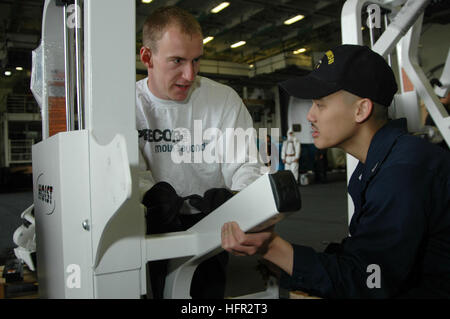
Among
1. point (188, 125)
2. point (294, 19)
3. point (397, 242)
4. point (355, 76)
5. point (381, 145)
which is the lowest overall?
point (397, 242)

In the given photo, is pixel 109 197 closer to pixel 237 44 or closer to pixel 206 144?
pixel 206 144

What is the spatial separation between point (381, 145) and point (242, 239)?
0.56 metres

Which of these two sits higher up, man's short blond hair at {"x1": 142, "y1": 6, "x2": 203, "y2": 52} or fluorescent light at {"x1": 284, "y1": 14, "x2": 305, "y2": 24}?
fluorescent light at {"x1": 284, "y1": 14, "x2": 305, "y2": 24}

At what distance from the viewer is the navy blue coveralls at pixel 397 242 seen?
943mm

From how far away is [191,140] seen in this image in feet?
4.80

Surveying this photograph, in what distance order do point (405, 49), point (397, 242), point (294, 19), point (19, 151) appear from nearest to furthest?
point (397, 242) → point (405, 49) → point (294, 19) → point (19, 151)

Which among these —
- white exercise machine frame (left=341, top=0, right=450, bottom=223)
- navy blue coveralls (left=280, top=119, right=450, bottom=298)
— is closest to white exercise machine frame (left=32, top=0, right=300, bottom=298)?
navy blue coveralls (left=280, top=119, right=450, bottom=298)

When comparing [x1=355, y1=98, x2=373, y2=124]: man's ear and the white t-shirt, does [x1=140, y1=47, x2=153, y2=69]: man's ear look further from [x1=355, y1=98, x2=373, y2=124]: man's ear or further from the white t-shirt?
[x1=355, y1=98, x2=373, y2=124]: man's ear

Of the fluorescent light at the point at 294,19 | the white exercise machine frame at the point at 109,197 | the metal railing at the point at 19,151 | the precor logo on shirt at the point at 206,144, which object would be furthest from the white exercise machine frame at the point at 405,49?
the metal railing at the point at 19,151

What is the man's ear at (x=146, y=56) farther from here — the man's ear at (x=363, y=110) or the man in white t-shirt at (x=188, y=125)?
the man's ear at (x=363, y=110)

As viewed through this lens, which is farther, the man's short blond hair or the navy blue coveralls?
the man's short blond hair

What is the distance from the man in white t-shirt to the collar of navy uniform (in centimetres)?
42

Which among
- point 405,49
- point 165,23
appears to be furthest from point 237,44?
point 165,23

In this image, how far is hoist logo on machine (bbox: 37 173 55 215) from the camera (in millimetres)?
1130
